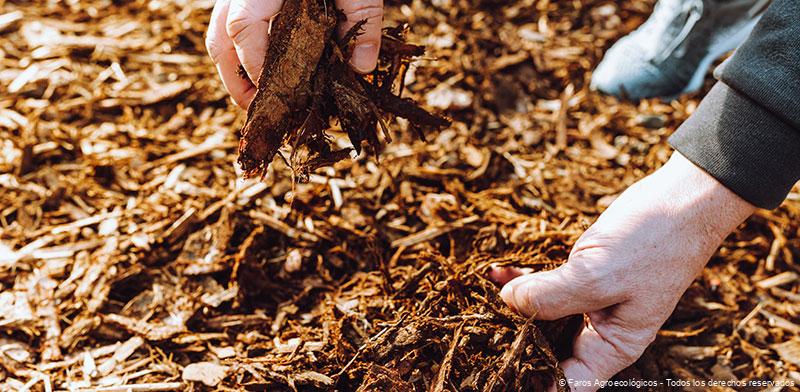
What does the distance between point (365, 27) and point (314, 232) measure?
0.92 metres

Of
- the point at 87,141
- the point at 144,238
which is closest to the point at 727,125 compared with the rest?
the point at 144,238

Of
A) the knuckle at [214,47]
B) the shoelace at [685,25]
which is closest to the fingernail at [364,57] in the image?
the knuckle at [214,47]

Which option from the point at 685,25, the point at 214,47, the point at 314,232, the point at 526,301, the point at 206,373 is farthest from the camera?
the point at 685,25

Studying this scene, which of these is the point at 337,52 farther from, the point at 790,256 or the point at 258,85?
the point at 790,256

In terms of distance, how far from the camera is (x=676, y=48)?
2822 mm

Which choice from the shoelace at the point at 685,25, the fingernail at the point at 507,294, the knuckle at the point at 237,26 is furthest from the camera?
the shoelace at the point at 685,25

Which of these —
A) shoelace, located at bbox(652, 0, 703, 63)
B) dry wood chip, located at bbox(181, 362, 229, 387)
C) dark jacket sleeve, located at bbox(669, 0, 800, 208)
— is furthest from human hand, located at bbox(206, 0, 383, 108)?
shoelace, located at bbox(652, 0, 703, 63)

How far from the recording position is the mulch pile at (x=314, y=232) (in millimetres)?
1753

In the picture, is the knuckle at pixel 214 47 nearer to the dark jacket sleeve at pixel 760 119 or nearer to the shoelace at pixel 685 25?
the dark jacket sleeve at pixel 760 119

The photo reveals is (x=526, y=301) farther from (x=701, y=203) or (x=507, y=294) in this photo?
(x=701, y=203)

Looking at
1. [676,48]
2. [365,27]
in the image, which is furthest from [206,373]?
[676,48]

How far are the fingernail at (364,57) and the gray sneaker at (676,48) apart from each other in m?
1.76

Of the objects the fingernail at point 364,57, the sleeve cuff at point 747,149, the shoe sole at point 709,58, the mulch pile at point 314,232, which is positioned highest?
the fingernail at point 364,57

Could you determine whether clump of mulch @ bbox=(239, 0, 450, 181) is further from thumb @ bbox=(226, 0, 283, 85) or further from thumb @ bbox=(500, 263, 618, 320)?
thumb @ bbox=(500, 263, 618, 320)
